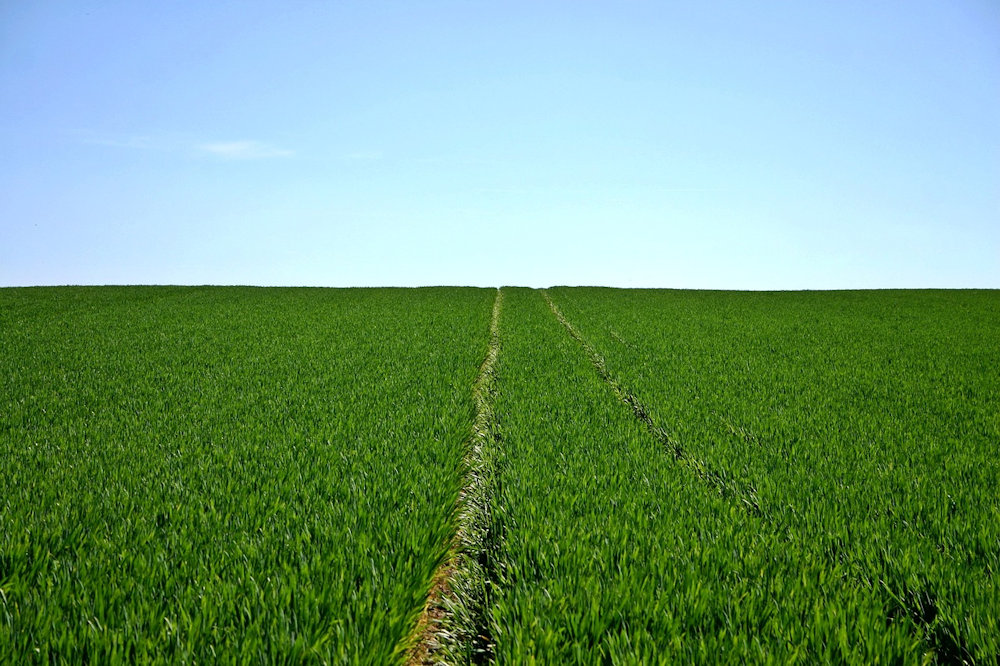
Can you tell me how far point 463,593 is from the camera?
337 centimetres

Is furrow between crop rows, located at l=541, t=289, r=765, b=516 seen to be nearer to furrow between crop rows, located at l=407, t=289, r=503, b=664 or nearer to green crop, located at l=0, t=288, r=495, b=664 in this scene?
furrow between crop rows, located at l=407, t=289, r=503, b=664

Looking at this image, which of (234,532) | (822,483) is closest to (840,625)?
(822,483)

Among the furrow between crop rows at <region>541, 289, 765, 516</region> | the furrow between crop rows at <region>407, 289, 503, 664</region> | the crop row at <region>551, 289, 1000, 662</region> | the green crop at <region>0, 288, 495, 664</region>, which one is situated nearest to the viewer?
the green crop at <region>0, 288, 495, 664</region>

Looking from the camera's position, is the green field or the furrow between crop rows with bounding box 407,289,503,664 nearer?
the green field

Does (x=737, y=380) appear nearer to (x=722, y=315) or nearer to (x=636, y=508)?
(x=636, y=508)

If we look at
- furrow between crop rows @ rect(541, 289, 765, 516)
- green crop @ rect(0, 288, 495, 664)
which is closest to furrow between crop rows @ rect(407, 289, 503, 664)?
green crop @ rect(0, 288, 495, 664)

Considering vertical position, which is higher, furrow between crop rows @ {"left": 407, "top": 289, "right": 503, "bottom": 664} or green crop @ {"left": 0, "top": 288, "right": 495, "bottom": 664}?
green crop @ {"left": 0, "top": 288, "right": 495, "bottom": 664}

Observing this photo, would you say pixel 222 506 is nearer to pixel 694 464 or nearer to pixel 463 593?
pixel 463 593

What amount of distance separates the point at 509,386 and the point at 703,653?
6653 millimetres

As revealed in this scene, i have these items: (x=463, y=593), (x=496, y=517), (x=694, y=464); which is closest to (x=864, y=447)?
(x=694, y=464)

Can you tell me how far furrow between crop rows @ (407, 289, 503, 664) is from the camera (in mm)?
2988

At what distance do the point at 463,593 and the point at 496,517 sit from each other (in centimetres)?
89

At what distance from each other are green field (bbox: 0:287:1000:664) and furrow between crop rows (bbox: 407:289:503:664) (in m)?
0.03

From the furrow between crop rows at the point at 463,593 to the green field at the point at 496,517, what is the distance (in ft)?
0.08
